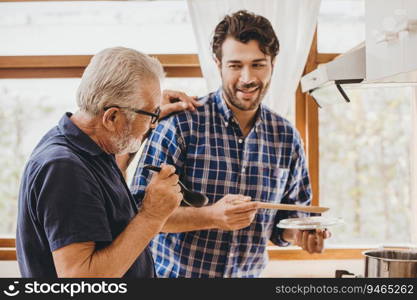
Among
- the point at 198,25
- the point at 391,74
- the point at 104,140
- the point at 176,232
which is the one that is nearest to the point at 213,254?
the point at 176,232

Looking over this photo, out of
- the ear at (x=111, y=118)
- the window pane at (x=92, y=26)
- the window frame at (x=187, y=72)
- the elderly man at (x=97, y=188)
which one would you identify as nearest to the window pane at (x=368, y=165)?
the window frame at (x=187, y=72)

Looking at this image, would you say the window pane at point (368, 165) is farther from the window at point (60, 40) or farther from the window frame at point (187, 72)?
the window at point (60, 40)

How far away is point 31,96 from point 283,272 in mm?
1752

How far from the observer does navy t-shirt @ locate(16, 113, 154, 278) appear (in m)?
1.18

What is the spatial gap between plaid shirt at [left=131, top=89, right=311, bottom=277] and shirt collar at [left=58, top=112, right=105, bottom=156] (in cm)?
57

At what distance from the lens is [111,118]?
1345 millimetres

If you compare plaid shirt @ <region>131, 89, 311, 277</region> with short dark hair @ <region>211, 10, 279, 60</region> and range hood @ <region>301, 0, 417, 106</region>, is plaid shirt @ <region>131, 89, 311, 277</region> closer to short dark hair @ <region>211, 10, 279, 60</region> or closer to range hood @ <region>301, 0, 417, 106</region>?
short dark hair @ <region>211, 10, 279, 60</region>

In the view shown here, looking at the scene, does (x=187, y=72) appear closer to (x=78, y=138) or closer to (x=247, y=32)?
(x=247, y=32)

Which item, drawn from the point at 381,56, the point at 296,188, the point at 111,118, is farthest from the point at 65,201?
the point at 296,188

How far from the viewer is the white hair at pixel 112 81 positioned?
1.31 metres

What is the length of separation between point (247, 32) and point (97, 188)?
40.2 inches

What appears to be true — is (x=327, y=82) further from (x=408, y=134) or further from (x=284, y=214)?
(x=408, y=134)

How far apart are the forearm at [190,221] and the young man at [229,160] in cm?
1

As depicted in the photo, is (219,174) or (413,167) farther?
(413,167)
